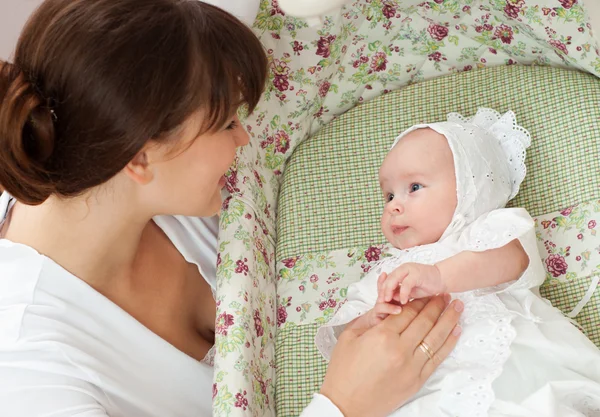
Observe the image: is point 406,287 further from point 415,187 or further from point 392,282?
point 415,187

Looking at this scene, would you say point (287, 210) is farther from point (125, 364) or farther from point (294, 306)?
point (125, 364)

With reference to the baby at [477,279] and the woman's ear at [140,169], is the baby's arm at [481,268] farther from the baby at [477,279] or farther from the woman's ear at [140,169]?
the woman's ear at [140,169]

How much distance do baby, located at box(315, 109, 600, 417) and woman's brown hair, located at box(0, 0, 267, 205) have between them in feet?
1.45

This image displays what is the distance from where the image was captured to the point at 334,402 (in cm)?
104

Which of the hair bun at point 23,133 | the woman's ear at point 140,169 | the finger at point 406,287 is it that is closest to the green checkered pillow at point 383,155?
the finger at point 406,287

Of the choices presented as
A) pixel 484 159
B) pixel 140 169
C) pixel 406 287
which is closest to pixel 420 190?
pixel 484 159

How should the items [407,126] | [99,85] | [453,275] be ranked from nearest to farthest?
1. [99,85]
2. [453,275]
3. [407,126]

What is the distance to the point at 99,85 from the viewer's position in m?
0.90

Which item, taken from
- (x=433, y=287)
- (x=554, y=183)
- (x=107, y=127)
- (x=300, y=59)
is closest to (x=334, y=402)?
(x=433, y=287)

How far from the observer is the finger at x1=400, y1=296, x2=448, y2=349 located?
107cm

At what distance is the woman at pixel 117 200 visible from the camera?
3.01 feet

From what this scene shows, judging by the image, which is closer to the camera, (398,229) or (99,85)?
(99,85)

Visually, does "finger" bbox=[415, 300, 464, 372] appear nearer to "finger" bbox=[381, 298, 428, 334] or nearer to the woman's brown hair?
"finger" bbox=[381, 298, 428, 334]

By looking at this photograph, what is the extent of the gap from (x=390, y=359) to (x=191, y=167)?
17.1 inches
